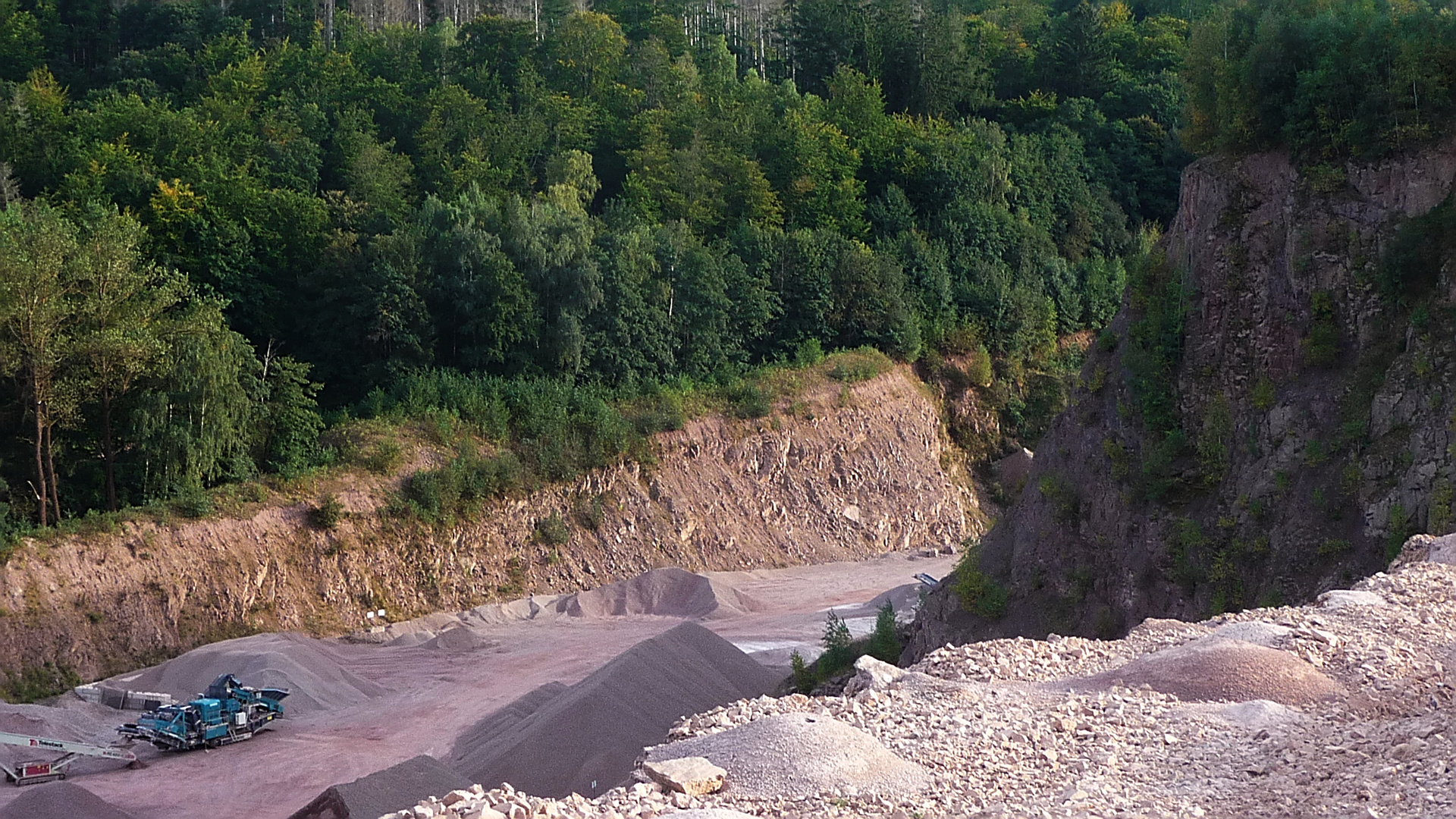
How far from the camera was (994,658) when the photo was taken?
556 inches

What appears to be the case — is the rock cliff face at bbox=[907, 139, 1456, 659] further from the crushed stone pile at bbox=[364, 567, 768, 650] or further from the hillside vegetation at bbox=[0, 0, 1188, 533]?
the hillside vegetation at bbox=[0, 0, 1188, 533]

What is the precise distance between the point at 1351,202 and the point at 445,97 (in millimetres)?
46747

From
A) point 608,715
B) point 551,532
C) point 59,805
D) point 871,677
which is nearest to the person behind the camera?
point 871,677

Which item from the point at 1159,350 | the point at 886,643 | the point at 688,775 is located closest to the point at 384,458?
the point at 886,643

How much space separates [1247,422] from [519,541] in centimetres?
2619

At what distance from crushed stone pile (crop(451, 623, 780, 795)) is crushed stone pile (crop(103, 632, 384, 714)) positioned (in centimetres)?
487

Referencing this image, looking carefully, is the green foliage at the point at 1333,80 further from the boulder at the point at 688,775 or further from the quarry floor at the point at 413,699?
the boulder at the point at 688,775

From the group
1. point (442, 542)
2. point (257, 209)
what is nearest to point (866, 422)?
point (442, 542)

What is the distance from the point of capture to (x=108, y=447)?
118ft

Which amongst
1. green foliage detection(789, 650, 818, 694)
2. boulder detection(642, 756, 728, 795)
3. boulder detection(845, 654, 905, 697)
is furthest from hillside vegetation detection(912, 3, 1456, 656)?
boulder detection(642, 756, 728, 795)

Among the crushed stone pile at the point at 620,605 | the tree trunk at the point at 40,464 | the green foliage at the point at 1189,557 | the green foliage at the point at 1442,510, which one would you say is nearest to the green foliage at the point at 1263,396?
the green foliage at the point at 1189,557

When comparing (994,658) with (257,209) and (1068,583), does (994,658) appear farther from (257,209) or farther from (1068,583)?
(257,209)

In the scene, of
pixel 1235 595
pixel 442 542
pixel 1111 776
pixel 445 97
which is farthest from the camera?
pixel 445 97

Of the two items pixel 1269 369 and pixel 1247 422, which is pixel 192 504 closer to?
pixel 1247 422
